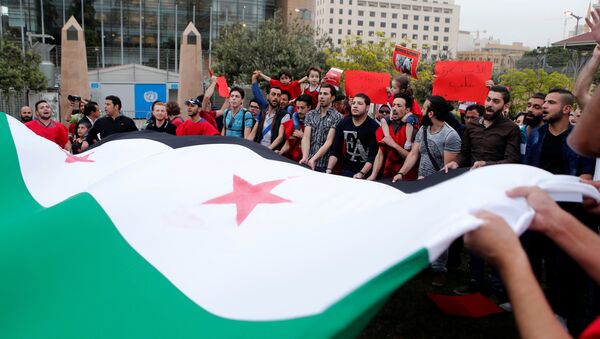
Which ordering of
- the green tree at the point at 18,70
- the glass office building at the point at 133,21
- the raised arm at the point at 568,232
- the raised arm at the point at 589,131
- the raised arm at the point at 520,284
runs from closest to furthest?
1. the raised arm at the point at 520,284
2. the raised arm at the point at 568,232
3. the raised arm at the point at 589,131
4. the green tree at the point at 18,70
5. the glass office building at the point at 133,21

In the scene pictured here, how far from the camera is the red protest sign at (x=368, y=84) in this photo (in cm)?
861

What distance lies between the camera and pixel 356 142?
6512 millimetres

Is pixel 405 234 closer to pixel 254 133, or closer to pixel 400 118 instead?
pixel 400 118

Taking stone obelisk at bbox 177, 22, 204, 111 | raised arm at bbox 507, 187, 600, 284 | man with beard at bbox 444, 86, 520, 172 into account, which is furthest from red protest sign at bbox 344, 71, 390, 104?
stone obelisk at bbox 177, 22, 204, 111

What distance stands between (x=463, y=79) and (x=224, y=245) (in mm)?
5852

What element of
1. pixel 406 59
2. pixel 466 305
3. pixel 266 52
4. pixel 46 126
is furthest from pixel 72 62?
pixel 466 305

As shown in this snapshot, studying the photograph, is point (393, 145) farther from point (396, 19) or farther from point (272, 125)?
point (396, 19)

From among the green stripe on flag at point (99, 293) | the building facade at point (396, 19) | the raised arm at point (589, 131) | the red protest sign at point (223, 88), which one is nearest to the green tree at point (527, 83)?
the red protest sign at point (223, 88)

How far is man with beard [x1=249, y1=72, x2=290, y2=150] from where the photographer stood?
7.81m

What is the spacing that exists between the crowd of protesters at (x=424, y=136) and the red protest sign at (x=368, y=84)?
1.08 ft

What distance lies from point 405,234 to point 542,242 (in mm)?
3594

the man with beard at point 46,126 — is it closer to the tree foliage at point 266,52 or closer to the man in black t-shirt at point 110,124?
the man in black t-shirt at point 110,124

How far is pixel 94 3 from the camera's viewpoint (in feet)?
149

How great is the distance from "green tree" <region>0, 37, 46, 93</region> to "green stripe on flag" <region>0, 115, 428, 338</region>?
26.3 metres
